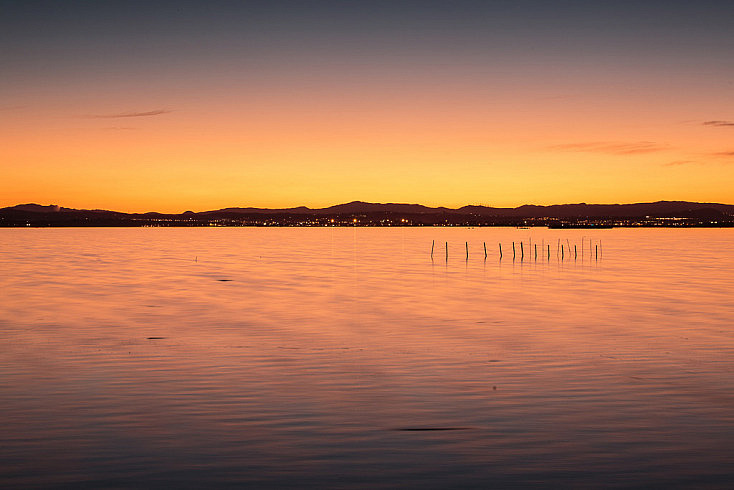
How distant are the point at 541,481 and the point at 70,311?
36.9 metres

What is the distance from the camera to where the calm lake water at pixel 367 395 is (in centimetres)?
1370

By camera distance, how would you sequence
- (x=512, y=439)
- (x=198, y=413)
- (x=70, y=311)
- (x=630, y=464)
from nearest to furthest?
(x=630, y=464) < (x=512, y=439) < (x=198, y=413) < (x=70, y=311)

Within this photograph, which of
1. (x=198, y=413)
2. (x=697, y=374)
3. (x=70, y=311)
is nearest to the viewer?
(x=198, y=413)

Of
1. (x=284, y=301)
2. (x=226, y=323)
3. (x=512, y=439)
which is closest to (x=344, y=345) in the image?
(x=226, y=323)

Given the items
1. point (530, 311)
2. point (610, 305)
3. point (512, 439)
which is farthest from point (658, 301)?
point (512, 439)

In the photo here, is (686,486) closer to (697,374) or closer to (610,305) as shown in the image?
(697,374)

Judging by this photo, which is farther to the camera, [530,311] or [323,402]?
[530,311]

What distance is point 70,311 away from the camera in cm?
4391

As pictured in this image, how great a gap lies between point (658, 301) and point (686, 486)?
39.3 metres

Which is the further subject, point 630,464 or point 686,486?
point 630,464

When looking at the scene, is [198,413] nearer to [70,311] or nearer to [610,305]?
[70,311]

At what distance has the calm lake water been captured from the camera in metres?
13.7

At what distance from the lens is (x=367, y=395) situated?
66.3 ft

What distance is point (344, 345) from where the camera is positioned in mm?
30438
